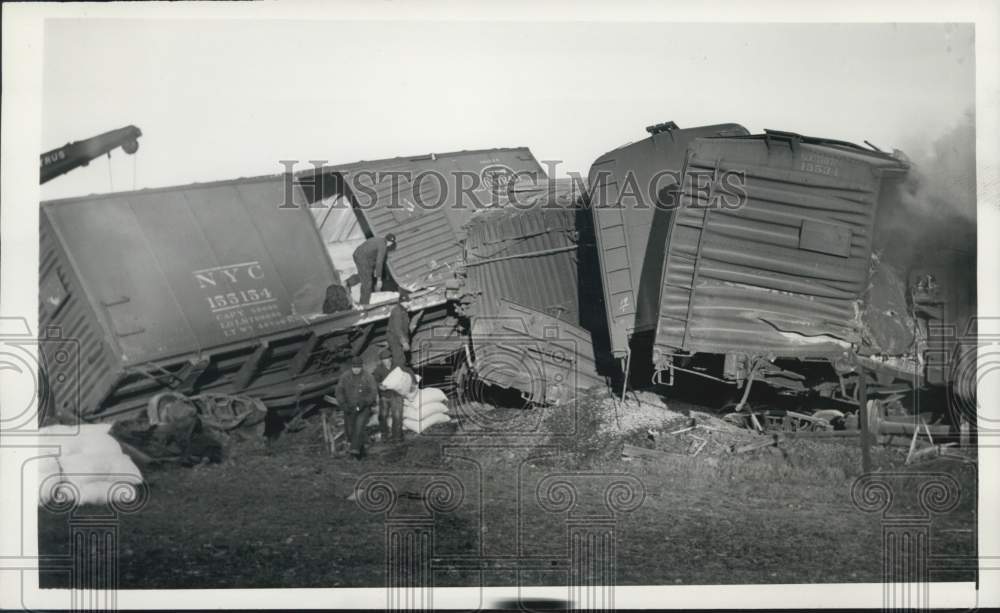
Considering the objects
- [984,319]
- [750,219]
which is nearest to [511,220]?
[750,219]

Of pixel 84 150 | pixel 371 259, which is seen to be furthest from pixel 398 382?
pixel 84 150

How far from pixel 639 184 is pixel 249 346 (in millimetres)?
4779

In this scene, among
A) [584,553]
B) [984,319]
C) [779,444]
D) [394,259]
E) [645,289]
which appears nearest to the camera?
[584,553]

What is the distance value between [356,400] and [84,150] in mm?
3650

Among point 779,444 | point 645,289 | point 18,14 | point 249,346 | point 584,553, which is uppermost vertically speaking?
point 18,14

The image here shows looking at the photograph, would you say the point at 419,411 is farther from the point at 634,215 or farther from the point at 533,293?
the point at 634,215

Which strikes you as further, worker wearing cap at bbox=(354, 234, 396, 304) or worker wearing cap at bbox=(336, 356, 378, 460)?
worker wearing cap at bbox=(354, 234, 396, 304)

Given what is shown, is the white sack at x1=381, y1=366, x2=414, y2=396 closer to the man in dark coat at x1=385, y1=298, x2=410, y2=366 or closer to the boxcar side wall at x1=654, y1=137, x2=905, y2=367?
the man in dark coat at x1=385, y1=298, x2=410, y2=366

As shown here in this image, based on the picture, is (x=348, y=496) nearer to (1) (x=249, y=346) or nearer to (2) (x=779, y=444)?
(1) (x=249, y=346)

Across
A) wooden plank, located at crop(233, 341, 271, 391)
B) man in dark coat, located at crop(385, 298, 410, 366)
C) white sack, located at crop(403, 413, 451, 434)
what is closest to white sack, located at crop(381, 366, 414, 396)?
white sack, located at crop(403, 413, 451, 434)

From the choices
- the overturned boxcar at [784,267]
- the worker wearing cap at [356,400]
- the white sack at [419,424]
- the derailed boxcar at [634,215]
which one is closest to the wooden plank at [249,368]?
the worker wearing cap at [356,400]

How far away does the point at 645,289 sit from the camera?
33.9 feet

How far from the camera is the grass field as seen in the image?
786cm

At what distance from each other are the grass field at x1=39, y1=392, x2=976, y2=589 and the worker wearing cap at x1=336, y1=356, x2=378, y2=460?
0.34 meters
